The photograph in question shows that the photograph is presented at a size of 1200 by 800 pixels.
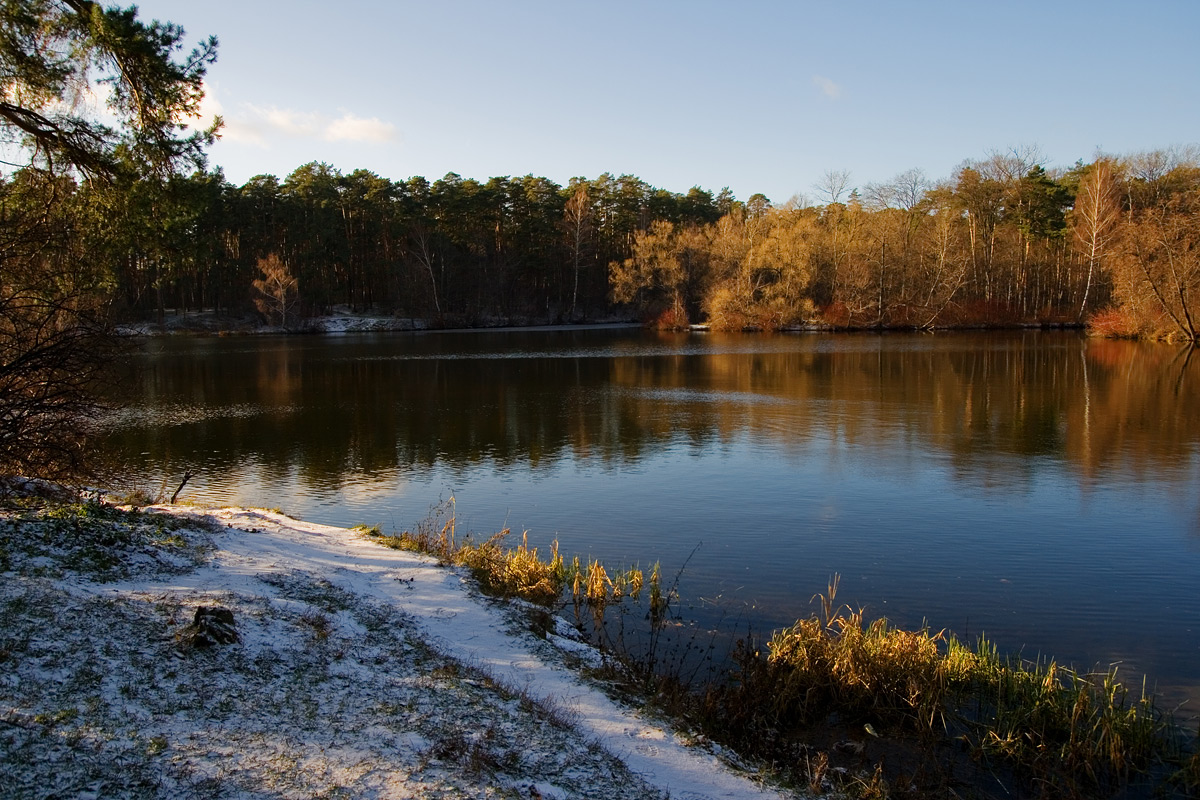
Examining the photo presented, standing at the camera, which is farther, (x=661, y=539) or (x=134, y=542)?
(x=661, y=539)

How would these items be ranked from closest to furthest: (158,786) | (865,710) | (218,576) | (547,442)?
(158,786)
(865,710)
(218,576)
(547,442)

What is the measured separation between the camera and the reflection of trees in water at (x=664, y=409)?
59.2 feet

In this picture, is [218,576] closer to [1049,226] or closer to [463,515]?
[463,515]

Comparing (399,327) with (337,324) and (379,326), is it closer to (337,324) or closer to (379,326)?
(379,326)

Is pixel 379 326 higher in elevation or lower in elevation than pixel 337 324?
lower

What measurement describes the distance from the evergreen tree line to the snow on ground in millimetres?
54002

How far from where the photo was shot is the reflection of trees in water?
59.2ft

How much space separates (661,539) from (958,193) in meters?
69.1

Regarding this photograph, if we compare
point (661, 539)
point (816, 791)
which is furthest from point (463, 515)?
point (816, 791)

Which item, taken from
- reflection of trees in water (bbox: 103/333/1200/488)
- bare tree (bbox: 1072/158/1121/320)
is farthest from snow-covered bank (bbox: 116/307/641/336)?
bare tree (bbox: 1072/158/1121/320)

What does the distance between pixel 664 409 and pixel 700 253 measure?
157 feet

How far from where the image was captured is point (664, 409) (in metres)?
25.6

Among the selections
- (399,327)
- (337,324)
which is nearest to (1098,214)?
(399,327)

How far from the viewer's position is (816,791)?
4.95m
